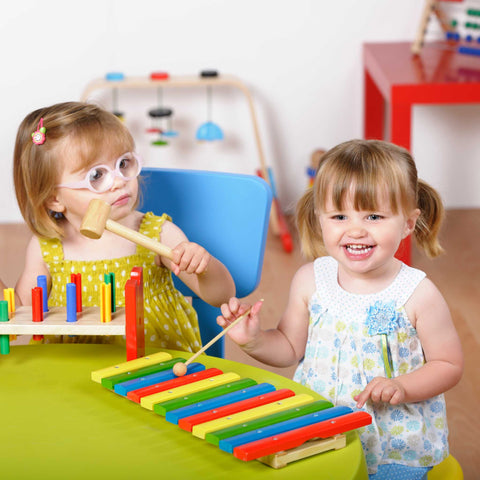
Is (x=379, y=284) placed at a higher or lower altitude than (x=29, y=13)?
lower

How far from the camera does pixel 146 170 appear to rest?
1659 millimetres

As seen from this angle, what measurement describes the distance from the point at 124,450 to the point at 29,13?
2.96 meters

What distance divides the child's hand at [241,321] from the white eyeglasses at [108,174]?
1.08ft

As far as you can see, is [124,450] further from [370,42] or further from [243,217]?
[370,42]

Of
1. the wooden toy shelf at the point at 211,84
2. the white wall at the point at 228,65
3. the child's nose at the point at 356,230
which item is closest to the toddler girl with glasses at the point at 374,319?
the child's nose at the point at 356,230

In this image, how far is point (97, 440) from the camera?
0.99 meters

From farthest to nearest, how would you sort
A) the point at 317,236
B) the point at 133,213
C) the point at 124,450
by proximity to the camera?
1. the point at 133,213
2. the point at 317,236
3. the point at 124,450

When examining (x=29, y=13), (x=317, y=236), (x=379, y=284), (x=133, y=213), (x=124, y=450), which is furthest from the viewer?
(x=29, y=13)

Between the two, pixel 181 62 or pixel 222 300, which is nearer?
pixel 222 300

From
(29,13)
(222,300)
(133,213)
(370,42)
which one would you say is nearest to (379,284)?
(222,300)

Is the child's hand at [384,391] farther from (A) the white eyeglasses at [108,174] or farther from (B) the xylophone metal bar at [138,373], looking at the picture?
(A) the white eyeglasses at [108,174]

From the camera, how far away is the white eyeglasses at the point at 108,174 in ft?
4.71

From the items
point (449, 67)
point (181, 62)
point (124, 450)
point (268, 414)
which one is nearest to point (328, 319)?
point (268, 414)

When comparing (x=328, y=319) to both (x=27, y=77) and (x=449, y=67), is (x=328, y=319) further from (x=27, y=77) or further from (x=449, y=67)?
(x=27, y=77)
